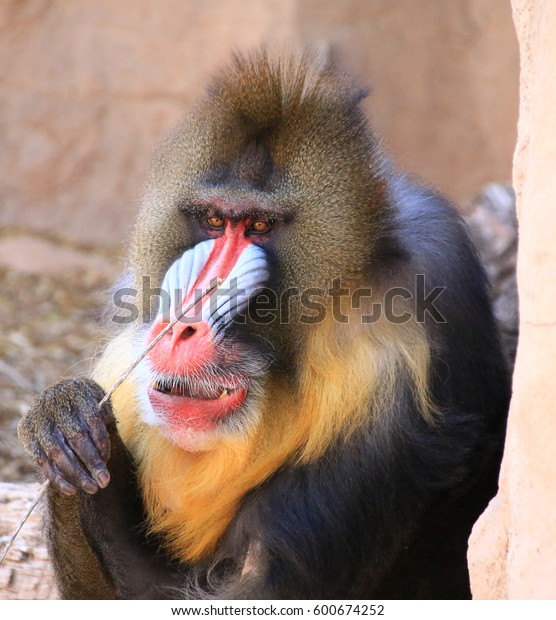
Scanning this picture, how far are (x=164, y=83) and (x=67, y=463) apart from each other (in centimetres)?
470

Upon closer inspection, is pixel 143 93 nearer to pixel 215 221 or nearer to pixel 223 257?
pixel 215 221

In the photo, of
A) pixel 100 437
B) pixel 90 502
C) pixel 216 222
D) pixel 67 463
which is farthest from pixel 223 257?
pixel 90 502

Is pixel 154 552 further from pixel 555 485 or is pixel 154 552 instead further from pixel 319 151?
pixel 555 485

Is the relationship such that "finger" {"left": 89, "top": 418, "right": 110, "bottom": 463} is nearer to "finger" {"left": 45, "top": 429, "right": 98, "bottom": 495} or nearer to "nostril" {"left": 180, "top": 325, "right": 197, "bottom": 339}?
"finger" {"left": 45, "top": 429, "right": 98, "bottom": 495}

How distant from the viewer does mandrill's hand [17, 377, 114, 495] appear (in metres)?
3.24

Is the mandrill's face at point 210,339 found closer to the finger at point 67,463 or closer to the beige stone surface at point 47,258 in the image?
the finger at point 67,463

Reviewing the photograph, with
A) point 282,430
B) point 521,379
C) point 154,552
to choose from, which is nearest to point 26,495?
point 154,552

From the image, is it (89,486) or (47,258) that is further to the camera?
(47,258)

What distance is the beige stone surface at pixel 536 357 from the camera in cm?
208

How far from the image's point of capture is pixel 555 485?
2084mm

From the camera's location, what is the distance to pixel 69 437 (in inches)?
129

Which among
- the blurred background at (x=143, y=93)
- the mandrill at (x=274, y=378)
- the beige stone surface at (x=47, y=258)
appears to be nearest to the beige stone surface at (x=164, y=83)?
the blurred background at (x=143, y=93)

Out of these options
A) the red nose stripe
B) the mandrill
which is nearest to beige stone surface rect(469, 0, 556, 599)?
the mandrill

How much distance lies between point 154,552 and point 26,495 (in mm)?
807
